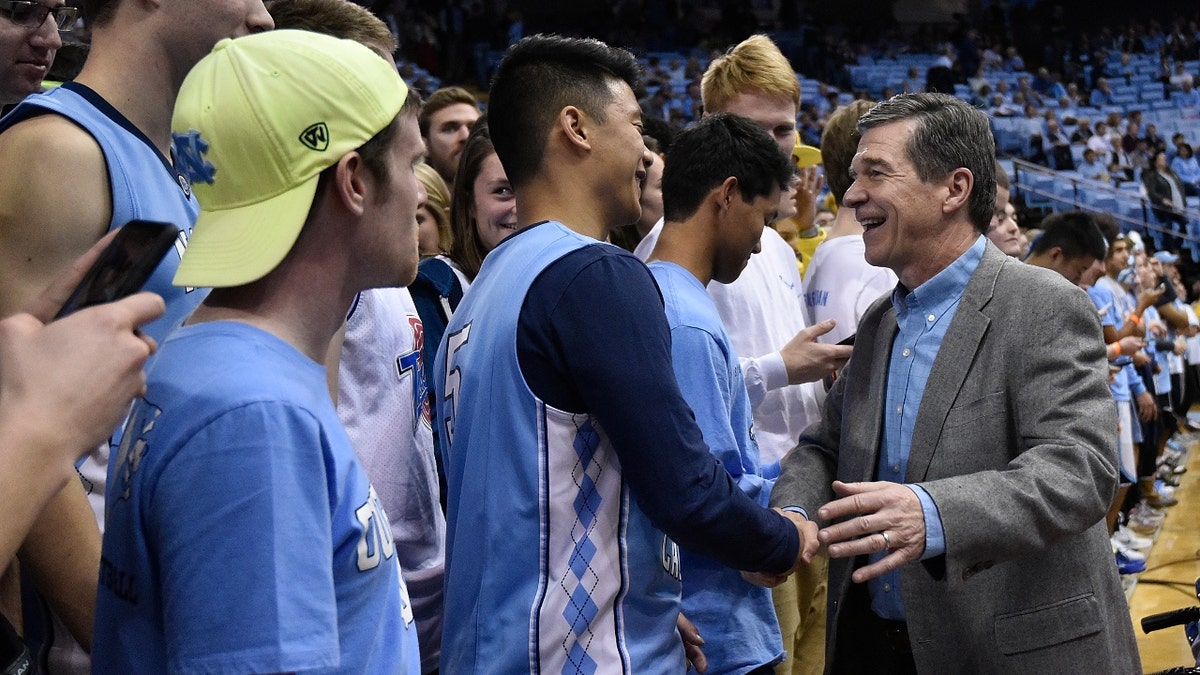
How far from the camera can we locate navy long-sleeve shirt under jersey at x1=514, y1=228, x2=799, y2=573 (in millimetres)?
1730

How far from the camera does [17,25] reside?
1.84 m

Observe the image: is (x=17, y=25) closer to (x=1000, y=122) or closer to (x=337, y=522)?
(x=337, y=522)

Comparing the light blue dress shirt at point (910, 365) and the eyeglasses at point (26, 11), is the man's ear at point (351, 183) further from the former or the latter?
the light blue dress shirt at point (910, 365)

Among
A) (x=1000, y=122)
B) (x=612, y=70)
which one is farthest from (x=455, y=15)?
(x=612, y=70)

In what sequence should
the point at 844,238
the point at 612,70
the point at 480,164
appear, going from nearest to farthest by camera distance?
the point at 612,70
the point at 480,164
the point at 844,238

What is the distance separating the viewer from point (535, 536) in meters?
1.78

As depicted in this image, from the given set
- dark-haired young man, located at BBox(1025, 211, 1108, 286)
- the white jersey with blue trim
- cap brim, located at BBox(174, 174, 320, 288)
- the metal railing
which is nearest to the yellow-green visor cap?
cap brim, located at BBox(174, 174, 320, 288)

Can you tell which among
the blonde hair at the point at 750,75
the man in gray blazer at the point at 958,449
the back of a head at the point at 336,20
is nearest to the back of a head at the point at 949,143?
the man in gray blazer at the point at 958,449

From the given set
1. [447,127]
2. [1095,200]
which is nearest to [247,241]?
→ [447,127]

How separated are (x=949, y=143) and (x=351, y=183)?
1.50m

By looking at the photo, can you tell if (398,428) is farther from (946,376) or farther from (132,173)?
(946,376)

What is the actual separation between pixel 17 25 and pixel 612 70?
974 millimetres

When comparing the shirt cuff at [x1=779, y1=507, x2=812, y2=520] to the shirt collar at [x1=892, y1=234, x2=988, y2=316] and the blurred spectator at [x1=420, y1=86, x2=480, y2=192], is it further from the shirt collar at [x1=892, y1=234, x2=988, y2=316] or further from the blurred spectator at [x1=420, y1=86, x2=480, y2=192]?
the blurred spectator at [x1=420, y1=86, x2=480, y2=192]

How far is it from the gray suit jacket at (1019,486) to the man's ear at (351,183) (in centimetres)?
119
